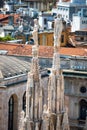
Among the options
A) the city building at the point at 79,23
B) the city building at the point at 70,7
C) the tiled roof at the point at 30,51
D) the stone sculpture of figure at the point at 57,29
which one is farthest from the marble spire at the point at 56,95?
the city building at the point at 70,7

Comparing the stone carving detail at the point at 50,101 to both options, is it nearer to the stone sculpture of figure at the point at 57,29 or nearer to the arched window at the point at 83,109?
the stone sculpture of figure at the point at 57,29

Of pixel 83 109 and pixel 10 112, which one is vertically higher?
pixel 10 112

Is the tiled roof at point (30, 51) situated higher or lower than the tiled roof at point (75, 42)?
lower

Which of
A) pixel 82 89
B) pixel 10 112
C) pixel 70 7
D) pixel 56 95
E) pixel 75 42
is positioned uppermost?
pixel 70 7

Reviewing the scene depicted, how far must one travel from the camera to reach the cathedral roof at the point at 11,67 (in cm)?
4075

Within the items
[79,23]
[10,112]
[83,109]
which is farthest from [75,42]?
[10,112]

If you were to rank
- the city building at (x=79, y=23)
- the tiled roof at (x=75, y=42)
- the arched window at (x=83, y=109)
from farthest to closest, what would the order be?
the city building at (x=79, y=23) < the tiled roof at (x=75, y=42) < the arched window at (x=83, y=109)

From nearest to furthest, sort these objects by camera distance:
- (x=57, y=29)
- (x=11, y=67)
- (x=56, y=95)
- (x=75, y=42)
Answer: (x=57, y=29) < (x=56, y=95) < (x=11, y=67) < (x=75, y=42)

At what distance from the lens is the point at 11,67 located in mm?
42062

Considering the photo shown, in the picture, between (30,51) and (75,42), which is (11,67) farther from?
(75,42)

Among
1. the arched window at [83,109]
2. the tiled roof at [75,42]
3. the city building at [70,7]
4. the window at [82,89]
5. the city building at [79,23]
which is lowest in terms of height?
the arched window at [83,109]

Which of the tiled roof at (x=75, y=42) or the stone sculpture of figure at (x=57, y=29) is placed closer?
the stone sculpture of figure at (x=57, y=29)

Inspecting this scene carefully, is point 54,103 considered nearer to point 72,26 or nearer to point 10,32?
point 10,32

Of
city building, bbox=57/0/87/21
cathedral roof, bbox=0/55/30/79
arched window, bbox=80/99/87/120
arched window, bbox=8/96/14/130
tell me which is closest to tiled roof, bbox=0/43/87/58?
arched window, bbox=80/99/87/120
